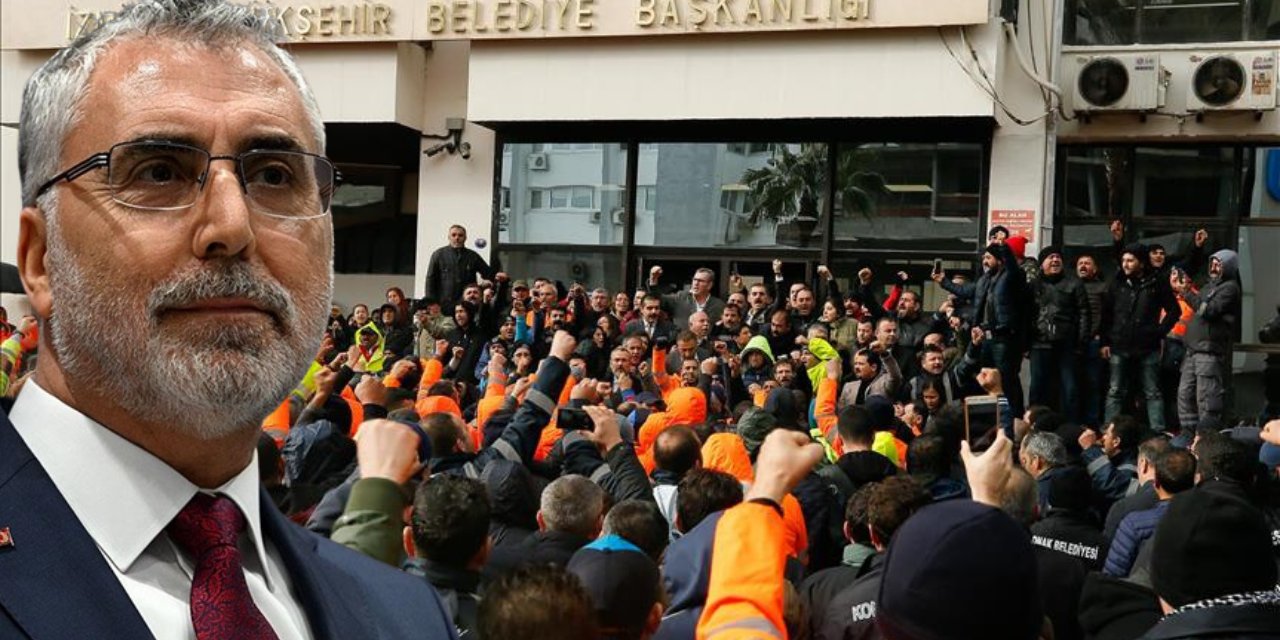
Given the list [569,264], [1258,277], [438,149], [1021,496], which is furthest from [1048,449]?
[438,149]

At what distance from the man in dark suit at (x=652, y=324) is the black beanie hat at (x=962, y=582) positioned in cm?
1116

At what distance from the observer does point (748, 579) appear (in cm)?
300

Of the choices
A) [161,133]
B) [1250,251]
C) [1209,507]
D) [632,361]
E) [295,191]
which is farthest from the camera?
[1250,251]

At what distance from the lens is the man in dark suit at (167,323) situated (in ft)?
4.72

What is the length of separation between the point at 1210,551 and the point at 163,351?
8.85ft

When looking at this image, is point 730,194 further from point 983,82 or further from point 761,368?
point 761,368

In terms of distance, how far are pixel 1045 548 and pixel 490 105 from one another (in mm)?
13170

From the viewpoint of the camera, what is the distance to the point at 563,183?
1836 centimetres

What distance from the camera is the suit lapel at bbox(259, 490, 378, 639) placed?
160cm

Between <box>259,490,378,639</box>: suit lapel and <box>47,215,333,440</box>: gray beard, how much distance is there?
0.58ft

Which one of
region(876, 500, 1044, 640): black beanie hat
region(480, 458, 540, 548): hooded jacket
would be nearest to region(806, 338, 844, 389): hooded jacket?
region(480, 458, 540, 548): hooded jacket

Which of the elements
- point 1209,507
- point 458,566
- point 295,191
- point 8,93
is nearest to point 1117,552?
point 1209,507

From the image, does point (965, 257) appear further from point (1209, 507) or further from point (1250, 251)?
point (1209, 507)

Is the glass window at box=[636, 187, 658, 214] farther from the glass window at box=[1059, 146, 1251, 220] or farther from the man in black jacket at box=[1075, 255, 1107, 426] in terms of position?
the man in black jacket at box=[1075, 255, 1107, 426]
